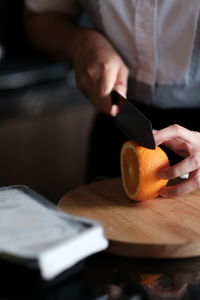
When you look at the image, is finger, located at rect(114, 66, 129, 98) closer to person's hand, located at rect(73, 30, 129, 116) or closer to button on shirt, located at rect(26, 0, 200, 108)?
person's hand, located at rect(73, 30, 129, 116)

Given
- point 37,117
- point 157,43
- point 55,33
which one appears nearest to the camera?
point 157,43

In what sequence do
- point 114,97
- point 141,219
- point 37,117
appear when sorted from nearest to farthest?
point 141,219
point 114,97
point 37,117

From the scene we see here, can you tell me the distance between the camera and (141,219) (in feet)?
2.78

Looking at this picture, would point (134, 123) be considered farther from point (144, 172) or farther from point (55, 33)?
point (55, 33)

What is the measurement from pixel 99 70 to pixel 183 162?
0.88 feet

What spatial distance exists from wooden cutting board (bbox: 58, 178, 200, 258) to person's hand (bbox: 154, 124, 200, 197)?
0.02 metres

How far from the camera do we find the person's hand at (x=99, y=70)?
3.33 feet

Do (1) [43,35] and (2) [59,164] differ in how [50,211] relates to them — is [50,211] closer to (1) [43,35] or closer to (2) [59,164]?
(1) [43,35]

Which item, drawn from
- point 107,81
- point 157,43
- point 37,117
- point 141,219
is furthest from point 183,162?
point 37,117

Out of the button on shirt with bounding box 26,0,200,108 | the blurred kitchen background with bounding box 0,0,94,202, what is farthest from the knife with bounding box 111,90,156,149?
Answer: the blurred kitchen background with bounding box 0,0,94,202

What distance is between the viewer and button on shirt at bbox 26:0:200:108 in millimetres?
1075

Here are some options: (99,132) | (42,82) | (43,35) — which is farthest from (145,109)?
(42,82)

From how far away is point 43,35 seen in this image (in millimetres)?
1369

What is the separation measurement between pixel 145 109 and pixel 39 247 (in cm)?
63
